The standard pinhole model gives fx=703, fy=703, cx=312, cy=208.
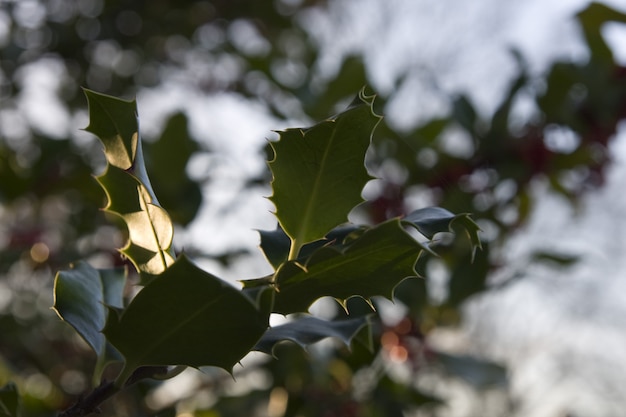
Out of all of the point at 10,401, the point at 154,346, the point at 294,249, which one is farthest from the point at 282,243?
the point at 10,401

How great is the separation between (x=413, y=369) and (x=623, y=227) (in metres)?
6.19

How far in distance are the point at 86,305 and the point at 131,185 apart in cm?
12

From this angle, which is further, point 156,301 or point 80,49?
point 80,49

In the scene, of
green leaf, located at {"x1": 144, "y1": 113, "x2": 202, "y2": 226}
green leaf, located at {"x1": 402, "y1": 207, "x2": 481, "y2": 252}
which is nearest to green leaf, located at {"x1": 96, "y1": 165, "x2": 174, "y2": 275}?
green leaf, located at {"x1": 402, "y1": 207, "x2": 481, "y2": 252}

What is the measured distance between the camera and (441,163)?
1.30m

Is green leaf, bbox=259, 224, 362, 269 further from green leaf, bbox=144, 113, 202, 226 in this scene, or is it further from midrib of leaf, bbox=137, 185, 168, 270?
green leaf, bbox=144, 113, 202, 226

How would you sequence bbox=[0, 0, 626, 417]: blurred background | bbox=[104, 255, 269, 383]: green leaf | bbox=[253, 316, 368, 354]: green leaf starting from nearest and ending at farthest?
bbox=[104, 255, 269, 383]: green leaf < bbox=[253, 316, 368, 354]: green leaf < bbox=[0, 0, 626, 417]: blurred background

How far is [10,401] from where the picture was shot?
0.53 metres

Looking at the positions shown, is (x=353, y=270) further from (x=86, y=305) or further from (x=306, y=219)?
(x=86, y=305)

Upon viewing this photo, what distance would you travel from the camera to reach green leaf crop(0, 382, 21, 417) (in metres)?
0.52

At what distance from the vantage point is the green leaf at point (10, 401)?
0.52 metres

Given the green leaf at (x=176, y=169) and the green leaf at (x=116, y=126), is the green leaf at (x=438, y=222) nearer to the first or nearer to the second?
the green leaf at (x=116, y=126)

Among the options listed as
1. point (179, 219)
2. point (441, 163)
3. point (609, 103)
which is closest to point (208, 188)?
point (179, 219)

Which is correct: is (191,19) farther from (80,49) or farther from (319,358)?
(319,358)
